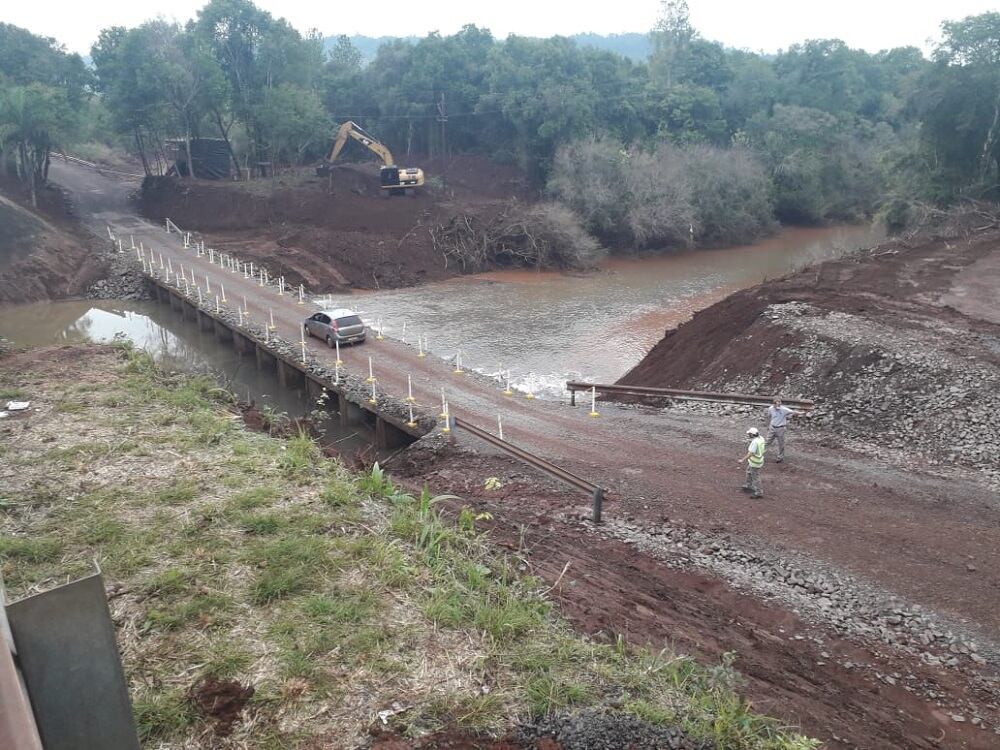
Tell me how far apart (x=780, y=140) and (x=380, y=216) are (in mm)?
37452

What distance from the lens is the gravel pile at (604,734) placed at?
6.43m

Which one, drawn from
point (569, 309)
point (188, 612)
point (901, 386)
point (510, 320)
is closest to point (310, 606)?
point (188, 612)

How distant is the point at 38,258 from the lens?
39.7 m

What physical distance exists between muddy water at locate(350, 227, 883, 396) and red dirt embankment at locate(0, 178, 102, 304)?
16.3 metres

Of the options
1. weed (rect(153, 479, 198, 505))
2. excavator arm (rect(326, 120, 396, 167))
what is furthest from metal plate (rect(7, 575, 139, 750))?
excavator arm (rect(326, 120, 396, 167))

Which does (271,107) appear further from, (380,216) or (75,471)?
(75,471)

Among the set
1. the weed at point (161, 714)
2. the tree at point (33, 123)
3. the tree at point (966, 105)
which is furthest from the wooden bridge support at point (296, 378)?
the tree at point (966, 105)

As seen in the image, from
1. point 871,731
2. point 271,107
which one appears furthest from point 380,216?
point 871,731

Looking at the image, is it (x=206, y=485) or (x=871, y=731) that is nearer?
(x=871, y=731)

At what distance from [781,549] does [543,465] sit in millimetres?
4708

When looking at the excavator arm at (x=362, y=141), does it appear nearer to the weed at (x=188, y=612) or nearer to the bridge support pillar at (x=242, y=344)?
the bridge support pillar at (x=242, y=344)

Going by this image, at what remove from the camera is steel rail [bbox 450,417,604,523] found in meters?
12.9

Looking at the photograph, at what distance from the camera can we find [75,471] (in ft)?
38.7

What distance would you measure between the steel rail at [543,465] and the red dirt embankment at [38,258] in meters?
31.7
